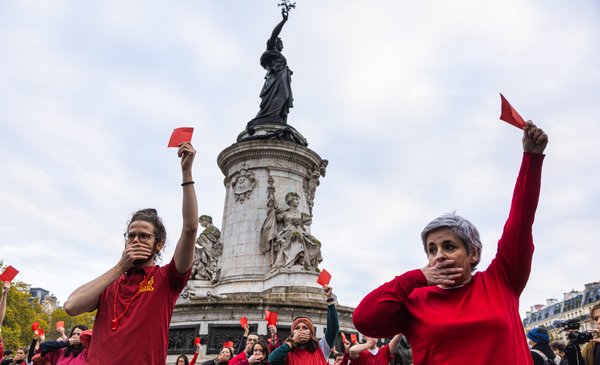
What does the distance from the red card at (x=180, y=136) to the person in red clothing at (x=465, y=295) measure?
5.38 feet

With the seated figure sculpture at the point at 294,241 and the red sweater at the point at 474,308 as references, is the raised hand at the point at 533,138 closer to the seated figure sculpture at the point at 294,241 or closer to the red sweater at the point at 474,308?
the red sweater at the point at 474,308

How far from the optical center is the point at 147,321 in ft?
A: 8.73

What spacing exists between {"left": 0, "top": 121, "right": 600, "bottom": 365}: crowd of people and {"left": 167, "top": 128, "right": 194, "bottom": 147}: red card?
95mm

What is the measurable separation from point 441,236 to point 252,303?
10.3 m

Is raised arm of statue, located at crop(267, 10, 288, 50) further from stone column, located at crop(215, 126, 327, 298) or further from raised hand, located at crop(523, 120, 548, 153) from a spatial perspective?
raised hand, located at crop(523, 120, 548, 153)

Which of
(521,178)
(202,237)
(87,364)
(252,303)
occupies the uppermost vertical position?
(202,237)

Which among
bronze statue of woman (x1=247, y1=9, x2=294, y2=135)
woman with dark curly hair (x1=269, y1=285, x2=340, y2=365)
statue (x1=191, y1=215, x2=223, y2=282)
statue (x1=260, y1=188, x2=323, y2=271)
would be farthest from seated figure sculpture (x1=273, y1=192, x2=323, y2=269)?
woman with dark curly hair (x1=269, y1=285, x2=340, y2=365)

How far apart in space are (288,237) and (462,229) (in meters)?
11.6

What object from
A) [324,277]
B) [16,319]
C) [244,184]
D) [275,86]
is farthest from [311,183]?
[16,319]

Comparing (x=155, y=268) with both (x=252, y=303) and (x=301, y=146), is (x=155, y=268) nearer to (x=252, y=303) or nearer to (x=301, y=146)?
(x=252, y=303)

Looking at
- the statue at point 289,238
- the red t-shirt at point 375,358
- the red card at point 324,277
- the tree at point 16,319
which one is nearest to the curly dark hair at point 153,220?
the red card at point 324,277

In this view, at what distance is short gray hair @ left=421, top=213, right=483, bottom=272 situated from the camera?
2.34 meters

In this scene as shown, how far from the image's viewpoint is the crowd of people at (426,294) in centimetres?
213

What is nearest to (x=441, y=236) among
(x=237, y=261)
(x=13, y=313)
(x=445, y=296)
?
(x=445, y=296)
